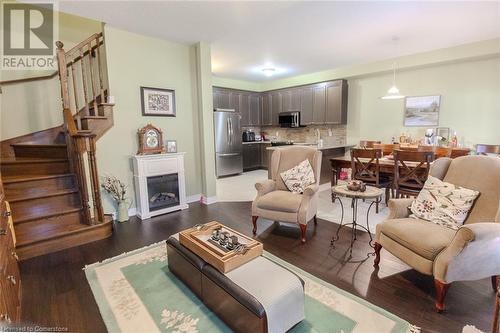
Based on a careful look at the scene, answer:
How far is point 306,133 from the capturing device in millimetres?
7344

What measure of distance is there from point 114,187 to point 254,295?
9.67 ft

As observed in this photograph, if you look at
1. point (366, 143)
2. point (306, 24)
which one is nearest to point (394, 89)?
point (366, 143)

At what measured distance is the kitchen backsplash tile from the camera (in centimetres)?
657

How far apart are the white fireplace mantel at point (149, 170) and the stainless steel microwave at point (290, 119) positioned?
395 cm

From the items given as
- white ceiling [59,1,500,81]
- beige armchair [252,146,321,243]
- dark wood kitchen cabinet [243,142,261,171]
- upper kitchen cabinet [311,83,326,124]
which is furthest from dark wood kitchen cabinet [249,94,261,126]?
beige armchair [252,146,321,243]

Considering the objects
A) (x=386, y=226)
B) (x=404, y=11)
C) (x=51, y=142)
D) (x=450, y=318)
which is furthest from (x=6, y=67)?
(x=450, y=318)

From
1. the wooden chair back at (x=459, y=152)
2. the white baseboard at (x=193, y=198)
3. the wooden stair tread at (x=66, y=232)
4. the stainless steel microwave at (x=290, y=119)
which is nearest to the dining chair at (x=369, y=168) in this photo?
the wooden chair back at (x=459, y=152)

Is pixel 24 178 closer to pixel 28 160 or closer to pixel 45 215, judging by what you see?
pixel 28 160

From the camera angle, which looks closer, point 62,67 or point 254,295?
point 254,295

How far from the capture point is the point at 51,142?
12.4 feet

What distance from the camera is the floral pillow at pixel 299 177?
3187 mm

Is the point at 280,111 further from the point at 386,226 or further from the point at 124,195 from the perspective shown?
the point at 386,226

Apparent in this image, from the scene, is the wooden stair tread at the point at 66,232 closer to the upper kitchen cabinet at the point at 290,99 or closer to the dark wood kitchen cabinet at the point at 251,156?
the dark wood kitchen cabinet at the point at 251,156

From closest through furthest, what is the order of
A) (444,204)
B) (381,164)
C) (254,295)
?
(254,295)
(444,204)
(381,164)
